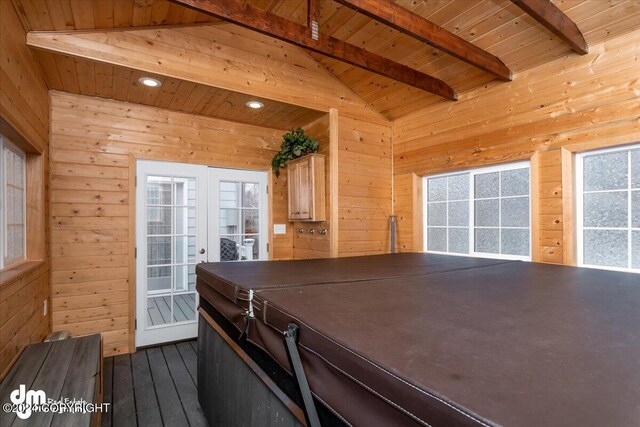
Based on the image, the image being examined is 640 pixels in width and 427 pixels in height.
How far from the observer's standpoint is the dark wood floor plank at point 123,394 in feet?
7.51

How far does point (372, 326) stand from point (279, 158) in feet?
11.4

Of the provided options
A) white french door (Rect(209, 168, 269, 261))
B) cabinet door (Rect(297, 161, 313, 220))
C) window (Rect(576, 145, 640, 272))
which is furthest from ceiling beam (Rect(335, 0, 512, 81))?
white french door (Rect(209, 168, 269, 261))

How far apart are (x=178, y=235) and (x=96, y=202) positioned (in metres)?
0.86

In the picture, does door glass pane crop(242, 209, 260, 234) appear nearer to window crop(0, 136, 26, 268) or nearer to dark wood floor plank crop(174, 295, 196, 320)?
dark wood floor plank crop(174, 295, 196, 320)

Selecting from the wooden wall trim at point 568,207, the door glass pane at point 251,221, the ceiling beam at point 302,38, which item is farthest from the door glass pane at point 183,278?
the wooden wall trim at point 568,207

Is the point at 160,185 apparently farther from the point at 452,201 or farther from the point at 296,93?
the point at 452,201

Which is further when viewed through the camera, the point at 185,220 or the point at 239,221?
the point at 239,221

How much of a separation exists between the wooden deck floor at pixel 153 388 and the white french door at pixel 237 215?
118 centimetres

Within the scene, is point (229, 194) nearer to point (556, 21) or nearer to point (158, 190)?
point (158, 190)

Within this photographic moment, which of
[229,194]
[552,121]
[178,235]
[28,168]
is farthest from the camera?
[229,194]

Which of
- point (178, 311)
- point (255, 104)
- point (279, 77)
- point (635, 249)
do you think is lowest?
point (178, 311)

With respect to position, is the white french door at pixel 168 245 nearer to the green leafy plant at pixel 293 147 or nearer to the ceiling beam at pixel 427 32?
the green leafy plant at pixel 293 147

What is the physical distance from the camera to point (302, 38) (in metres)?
2.56

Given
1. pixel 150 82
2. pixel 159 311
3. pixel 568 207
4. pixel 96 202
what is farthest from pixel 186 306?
pixel 568 207
